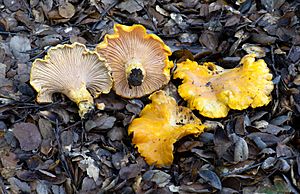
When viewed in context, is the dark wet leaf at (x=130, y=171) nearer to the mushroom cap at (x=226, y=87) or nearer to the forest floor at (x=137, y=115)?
the forest floor at (x=137, y=115)

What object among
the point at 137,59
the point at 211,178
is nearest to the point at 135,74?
the point at 137,59

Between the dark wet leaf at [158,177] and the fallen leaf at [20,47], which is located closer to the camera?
the dark wet leaf at [158,177]

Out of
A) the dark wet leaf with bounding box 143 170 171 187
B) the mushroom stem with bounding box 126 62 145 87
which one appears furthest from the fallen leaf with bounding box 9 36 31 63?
the dark wet leaf with bounding box 143 170 171 187

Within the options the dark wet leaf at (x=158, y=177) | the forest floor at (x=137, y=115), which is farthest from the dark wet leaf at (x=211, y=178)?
the dark wet leaf at (x=158, y=177)

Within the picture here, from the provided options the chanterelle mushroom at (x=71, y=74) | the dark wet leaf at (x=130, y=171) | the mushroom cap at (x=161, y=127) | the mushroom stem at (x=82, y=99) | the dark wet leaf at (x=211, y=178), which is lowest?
the dark wet leaf at (x=211, y=178)

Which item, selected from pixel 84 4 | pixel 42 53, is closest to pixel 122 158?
pixel 42 53

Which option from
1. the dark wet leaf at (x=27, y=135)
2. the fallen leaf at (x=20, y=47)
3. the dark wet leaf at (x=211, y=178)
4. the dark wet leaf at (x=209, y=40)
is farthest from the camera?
the dark wet leaf at (x=209, y=40)
